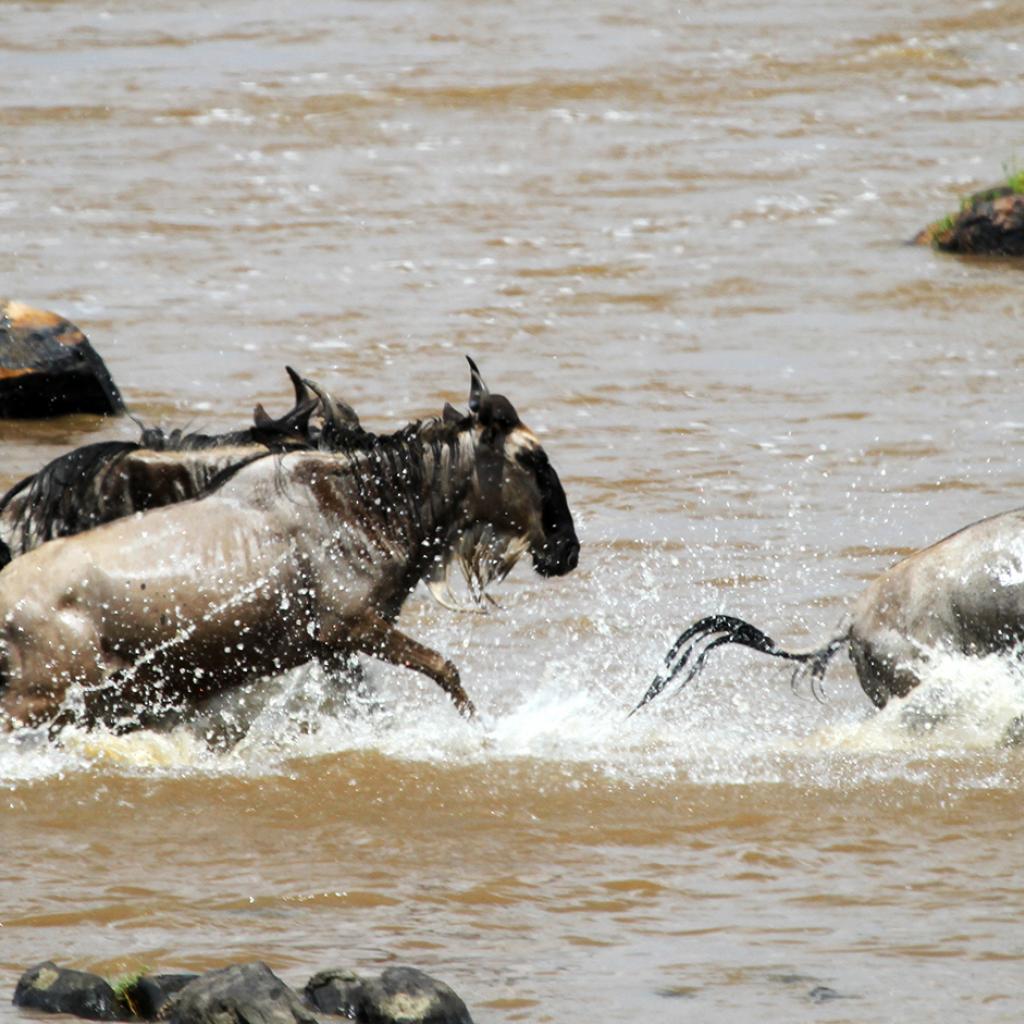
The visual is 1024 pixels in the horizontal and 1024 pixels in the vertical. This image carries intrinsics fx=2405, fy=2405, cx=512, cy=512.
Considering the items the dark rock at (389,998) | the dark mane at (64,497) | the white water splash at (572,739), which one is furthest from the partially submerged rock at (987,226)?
the dark rock at (389,998)

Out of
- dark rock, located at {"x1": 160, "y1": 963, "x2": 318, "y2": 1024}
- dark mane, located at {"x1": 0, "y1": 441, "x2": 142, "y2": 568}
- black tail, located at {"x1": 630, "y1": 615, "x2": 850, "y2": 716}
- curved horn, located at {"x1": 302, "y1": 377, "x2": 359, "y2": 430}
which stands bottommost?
dark rock, located at {"x1": 160, "y1": 963, "x2": 318, "y2": 1024}

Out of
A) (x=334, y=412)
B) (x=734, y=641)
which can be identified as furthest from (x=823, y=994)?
(x=334, y=412)

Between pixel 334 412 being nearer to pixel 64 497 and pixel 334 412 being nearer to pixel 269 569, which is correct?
pixel 269 569

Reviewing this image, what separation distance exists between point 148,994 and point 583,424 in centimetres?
822

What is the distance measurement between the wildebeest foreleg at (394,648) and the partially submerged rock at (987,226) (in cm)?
1081

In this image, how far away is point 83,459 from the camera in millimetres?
7500

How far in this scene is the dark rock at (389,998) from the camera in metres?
5.21

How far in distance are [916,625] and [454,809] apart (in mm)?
1572

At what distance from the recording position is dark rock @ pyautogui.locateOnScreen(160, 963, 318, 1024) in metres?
5.09

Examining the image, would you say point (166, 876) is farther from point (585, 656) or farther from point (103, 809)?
point (585, 656)

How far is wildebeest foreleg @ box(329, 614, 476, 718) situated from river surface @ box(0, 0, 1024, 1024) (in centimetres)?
34

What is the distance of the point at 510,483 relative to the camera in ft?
24.9

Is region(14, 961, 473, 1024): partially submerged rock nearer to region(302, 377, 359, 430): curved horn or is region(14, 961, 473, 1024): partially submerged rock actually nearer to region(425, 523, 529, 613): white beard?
region(425, 523, 529, 613): white beard

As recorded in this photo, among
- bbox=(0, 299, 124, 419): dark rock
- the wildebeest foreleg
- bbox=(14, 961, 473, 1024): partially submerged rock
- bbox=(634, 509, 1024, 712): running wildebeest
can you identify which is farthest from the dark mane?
bbox=(0, 299, 124, 419): dark rock
